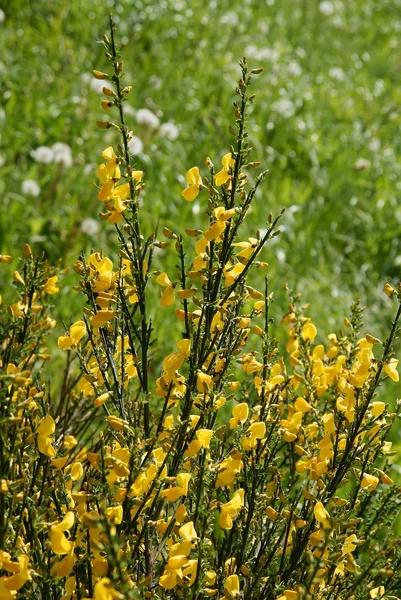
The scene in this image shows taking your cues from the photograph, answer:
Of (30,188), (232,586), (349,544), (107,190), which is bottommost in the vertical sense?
(232,586)

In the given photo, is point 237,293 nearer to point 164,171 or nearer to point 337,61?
point 164,171

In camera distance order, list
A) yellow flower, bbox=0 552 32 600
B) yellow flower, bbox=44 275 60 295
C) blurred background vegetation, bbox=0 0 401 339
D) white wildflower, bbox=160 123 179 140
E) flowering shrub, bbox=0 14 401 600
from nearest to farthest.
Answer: yellow flower, bbox=0 552 32 600, flowering shrub, bbox=0 14 401 600, yellow flower, bbox=44 275 60 295, blurred background vegetation, bbox=0 0 401 339, white wildflower, bbox=160 123 179 140

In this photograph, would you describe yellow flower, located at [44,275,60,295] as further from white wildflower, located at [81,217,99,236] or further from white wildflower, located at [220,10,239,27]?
white wildflower, located at [220,10,239,27]

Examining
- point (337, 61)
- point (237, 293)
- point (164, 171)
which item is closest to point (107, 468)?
point (237, 293)

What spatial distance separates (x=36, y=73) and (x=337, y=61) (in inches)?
108

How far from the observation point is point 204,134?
189 inches

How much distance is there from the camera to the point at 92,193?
13.5ft

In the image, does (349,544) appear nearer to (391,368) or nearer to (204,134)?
(391,368)

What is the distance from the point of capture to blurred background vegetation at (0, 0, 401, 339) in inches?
155

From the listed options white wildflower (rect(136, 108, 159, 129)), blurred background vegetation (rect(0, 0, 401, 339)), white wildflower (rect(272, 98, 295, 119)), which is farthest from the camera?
white wildflower (rect(272, 98, 295, 119))

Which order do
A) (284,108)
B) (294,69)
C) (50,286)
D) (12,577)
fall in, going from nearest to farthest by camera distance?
1. (12,577)
2. (50,286)
3. (284,108)
4. (294,69)

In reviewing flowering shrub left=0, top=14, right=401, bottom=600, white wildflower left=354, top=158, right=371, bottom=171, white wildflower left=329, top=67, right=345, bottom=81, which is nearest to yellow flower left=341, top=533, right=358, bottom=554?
flowering shrub left=0, top=14, right=401, bottom=600

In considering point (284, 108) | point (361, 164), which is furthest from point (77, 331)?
point (284, 108)

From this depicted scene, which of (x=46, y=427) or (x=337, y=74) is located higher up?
(x=337, y=74)
